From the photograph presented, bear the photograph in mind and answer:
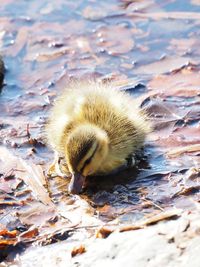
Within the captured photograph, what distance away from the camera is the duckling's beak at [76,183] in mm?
4277

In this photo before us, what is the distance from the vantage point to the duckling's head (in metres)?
4.22

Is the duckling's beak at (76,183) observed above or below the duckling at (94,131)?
below

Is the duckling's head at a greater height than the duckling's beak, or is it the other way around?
the duckling's head

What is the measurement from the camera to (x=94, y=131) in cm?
432

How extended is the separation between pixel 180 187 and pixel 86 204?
0.50 meters

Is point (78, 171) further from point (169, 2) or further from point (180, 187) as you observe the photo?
point (169, 2)

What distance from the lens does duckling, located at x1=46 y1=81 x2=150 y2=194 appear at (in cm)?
426

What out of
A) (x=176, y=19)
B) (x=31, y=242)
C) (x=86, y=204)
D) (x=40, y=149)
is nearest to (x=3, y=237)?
(x=31, y=242)

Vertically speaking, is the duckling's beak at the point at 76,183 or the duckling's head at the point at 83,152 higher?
the duckling's head at the point at 83,152

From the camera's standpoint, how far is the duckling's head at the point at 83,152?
166 inches

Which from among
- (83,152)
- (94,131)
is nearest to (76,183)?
(83,152)

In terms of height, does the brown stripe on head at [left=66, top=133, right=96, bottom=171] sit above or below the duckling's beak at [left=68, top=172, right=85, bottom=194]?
above

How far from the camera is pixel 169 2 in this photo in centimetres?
645

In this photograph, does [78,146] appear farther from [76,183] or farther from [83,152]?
[76,183]
